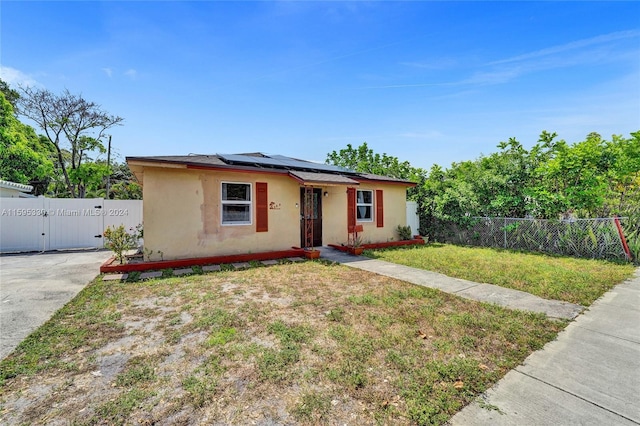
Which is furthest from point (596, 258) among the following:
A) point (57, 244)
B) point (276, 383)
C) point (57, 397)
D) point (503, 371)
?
point (57, 244)

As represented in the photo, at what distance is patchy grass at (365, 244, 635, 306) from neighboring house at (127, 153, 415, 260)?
2063mm

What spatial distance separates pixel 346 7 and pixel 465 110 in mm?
6436

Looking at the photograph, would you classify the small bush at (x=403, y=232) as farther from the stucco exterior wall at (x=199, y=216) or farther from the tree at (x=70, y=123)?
the tree at (x=70, y=123)

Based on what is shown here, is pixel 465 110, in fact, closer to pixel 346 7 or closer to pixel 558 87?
pixel 558 87

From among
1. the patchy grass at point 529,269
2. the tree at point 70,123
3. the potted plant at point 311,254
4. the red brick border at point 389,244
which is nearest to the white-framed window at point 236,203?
the potted plant at point 311,254

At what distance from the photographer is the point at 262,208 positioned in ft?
27.2

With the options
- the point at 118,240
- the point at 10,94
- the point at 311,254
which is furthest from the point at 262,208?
the point at 10,94

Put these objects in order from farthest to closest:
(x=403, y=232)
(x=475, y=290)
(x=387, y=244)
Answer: (x=403, y=232)
(x=387, y=244)
(x=475, y=290)

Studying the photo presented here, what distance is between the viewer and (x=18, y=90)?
59.0ft

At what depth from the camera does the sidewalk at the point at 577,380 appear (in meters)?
2.00

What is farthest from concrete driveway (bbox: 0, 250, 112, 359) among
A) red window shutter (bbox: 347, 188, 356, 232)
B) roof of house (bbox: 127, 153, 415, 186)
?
red window shutter (bbox: 347, 188, 356, 232)

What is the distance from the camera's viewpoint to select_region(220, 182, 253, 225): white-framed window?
7.89 meters

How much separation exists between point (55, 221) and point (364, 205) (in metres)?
11.6

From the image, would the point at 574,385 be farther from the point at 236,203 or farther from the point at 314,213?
the point at 314,213
